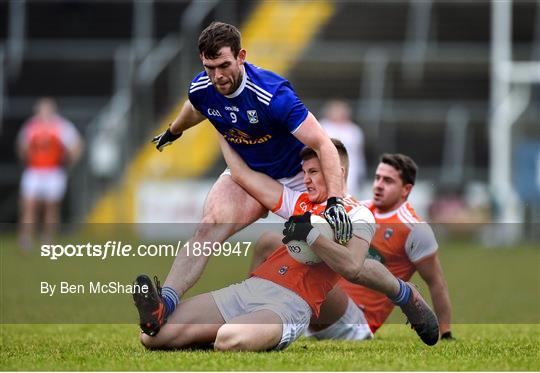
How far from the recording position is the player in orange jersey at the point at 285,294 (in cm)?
682

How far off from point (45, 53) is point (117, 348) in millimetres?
16527

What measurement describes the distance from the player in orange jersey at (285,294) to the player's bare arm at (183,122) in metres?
0.81

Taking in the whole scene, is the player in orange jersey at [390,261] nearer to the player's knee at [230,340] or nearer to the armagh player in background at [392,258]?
the armagh player in background at [392,258]

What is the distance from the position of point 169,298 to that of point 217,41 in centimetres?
146

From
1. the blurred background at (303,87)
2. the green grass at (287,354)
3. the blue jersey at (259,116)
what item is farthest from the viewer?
the blurred background at (303,87)

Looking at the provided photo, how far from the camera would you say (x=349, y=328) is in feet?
26.5

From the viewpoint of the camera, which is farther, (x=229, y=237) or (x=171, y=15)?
(x=171, y=15)

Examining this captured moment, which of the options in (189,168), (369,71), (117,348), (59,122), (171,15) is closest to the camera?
(117,348)

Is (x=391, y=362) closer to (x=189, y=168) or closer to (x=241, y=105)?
(x=241, y=105)

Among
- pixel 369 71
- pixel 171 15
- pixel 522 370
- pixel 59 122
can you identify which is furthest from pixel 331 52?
pixel 522 370

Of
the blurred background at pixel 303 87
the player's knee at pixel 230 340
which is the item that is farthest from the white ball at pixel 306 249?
the blurred background at pixel 303 87

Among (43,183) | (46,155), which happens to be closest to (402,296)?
(43,183)

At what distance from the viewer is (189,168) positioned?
2011 centimetres

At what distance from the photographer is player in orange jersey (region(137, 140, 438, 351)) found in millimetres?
6824
